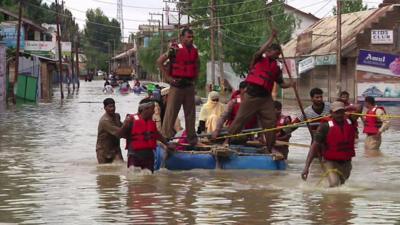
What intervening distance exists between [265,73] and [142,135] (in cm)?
224

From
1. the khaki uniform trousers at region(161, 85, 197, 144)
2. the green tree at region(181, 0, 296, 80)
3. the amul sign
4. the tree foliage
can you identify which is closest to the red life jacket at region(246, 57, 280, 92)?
the khaki uniform trousers at region(161, 85, 197, 144)

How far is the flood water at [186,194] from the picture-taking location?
32.6 feet

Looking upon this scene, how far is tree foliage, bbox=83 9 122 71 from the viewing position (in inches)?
7313

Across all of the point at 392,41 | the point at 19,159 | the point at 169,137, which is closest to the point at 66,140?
the point at 19,159

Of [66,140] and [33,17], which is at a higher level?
[33,17]

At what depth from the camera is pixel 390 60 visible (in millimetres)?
46250

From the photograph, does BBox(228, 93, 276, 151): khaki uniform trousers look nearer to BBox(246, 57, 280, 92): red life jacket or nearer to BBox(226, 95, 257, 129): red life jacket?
BBox(246, 57, 280, 92): red life jacket

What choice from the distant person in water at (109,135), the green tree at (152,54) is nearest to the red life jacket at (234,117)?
the distant person in water at (109,135)

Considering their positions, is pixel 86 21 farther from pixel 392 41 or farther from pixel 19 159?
pixel 19 159

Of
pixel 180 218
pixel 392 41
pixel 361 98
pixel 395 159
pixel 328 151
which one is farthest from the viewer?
pixel 392 41

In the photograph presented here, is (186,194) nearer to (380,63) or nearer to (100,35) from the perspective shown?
(380,63)

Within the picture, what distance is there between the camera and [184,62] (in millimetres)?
14242

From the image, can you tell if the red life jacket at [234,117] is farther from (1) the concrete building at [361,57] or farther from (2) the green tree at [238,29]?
(2) the green tree at [238,29]

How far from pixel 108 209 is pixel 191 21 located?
6541 cm
